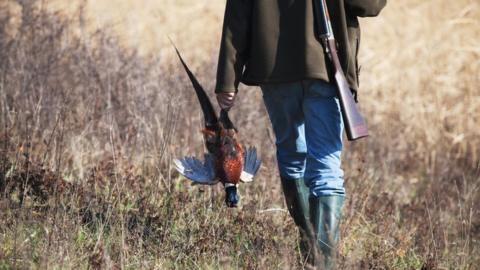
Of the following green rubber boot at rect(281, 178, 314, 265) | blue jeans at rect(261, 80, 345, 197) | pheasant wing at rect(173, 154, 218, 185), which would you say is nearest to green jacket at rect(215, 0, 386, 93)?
blue jeans at rect(261, 80, 345, 197)

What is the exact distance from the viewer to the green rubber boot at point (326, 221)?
4.29 m

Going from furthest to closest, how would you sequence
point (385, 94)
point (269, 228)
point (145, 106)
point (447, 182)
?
point (385, 94) → point (447, 182) → point (145, 106) → point (269, 228)

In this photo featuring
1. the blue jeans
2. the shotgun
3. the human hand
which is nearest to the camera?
the shotgun

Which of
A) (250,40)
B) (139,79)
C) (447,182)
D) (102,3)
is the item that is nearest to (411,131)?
(447,182)

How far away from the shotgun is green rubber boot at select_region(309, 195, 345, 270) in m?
0.35

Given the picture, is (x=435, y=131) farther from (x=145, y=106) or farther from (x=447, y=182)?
(x=145, y=106)

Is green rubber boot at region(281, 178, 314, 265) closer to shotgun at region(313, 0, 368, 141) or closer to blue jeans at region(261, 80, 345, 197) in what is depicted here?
blue jeans at region(261, 80, 345, 197)

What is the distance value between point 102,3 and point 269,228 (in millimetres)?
5182

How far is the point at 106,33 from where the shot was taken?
26.5ft

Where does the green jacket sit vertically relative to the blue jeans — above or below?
above

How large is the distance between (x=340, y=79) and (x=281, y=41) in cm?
39

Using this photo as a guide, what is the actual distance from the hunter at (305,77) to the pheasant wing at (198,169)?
0.42 m

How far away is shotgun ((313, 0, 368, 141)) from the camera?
4.19 metres

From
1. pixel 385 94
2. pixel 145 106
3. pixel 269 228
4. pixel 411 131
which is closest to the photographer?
pixel 269 228
